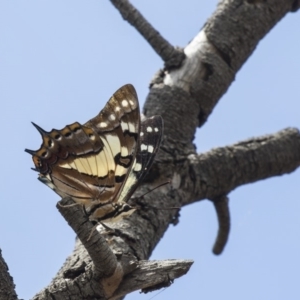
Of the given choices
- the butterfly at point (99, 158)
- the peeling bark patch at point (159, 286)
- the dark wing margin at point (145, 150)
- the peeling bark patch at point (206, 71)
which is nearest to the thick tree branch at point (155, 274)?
the peeling bark patch at point (159, 286)

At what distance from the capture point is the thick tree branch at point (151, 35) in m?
4.17

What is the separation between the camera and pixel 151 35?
417cm

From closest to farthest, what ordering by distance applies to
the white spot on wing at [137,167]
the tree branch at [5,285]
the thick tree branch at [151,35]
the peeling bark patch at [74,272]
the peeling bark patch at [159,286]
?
1. the tree branch at [5,285]
2. the peeling bark patch at [159,286]
3. the peeling bark patch at [74,272]
4. the white spot on wing at [137,167]
5. the thick tree branch at [151,35]

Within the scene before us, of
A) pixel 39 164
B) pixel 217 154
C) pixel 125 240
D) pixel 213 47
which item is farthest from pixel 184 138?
pixel 39 164

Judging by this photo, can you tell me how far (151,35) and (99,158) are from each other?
1.39 metres

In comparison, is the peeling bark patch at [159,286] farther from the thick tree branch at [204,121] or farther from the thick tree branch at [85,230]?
the thick tree branch at [204,121]

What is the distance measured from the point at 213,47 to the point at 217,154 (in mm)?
686

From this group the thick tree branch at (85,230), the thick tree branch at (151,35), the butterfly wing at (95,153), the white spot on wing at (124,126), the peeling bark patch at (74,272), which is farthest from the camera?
the thick tree branch at (151,35)

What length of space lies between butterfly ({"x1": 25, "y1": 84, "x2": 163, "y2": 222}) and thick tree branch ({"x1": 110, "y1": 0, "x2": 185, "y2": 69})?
117cm

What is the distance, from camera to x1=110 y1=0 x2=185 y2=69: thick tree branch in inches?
164

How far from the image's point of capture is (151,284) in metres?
2.48

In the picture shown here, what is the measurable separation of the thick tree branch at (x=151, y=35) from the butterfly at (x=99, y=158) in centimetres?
117

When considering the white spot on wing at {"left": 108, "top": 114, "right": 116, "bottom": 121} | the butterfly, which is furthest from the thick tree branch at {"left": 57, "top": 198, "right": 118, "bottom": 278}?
the white spot on wing at {"left": 108, "top": 114, "right": 116, "bottom": 121}

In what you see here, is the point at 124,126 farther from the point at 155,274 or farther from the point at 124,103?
the point at 155,274
